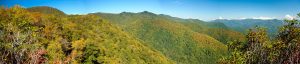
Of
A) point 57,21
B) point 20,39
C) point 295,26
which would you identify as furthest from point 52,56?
point 295,26

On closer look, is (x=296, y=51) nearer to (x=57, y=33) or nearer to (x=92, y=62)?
(x=92, y=62)

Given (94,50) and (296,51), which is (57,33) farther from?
(296,51)

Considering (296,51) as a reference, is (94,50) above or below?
below

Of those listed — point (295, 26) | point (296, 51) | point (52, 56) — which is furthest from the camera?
point (52, 56)

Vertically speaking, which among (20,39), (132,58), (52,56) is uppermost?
(20,39)

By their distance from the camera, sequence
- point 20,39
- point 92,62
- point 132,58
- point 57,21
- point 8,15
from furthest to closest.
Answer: point 132,58 → point 57,21 → point 92,62 → point 8,15 → point 20,39

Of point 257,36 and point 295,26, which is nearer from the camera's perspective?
point 295,26

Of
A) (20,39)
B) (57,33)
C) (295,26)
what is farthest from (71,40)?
(295,26)

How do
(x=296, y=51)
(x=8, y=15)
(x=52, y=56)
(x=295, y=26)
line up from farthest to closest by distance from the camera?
(x=8, y=15) → (x=52, y=56) → (x=295, y=26) → (x=296, y=51)

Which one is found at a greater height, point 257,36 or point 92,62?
point 257,36
